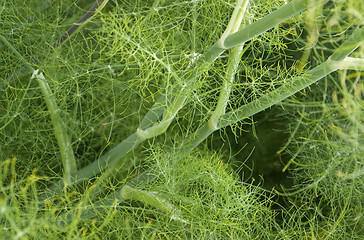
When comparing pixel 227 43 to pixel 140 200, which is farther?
pixel 140 200

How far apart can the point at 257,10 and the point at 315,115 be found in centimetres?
33

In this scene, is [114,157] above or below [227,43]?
below

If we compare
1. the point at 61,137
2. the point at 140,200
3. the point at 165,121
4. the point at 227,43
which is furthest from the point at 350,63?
the point at 61,137

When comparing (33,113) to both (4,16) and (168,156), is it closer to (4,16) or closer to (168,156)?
(4,16)

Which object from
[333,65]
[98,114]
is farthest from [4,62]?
[333,65]

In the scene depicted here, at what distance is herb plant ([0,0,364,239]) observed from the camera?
2.73ft

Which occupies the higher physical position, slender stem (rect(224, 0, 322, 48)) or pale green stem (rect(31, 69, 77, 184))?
slender stem (rect(224, 0, 322, 48))

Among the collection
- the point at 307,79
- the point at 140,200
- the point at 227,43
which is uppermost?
the point at 227,43

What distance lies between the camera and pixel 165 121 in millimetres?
836

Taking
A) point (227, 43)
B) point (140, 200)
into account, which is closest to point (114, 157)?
point (140, 200)

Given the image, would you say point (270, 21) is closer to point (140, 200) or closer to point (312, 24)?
point (312, 24)

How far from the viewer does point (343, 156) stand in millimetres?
978

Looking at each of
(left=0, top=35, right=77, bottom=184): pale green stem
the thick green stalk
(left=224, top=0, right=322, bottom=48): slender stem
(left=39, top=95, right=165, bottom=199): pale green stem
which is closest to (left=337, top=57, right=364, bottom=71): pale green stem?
the thick green stalk

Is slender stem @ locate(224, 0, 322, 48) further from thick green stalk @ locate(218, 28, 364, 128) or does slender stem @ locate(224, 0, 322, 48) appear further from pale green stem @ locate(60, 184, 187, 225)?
pale green stem @ locate(60, 184, 187, 225)
